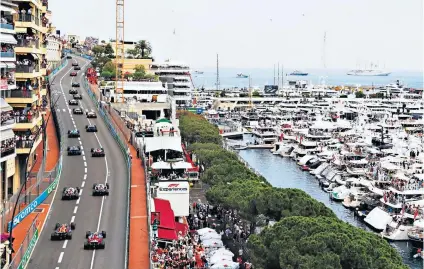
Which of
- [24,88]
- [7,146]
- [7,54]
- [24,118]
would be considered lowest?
[7,146]

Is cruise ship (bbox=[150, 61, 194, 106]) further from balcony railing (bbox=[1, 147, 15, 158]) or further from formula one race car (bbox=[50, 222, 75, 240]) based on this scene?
balcony railing (bbox=[1, 147, 15, 158])

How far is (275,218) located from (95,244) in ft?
49.3

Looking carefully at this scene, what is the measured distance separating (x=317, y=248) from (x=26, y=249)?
13.8 meters

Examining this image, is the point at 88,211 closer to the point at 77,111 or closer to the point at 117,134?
the point at 117,134

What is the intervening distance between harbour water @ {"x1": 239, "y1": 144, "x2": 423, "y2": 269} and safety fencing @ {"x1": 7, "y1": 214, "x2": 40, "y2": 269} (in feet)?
95.8

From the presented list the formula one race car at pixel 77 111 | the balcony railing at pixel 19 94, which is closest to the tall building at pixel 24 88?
the balcony railing at pixel 19 94

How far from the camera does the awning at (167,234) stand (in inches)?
1583

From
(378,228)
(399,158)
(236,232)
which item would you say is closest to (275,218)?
(236,232)

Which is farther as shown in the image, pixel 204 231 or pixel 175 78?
pixel 175 78

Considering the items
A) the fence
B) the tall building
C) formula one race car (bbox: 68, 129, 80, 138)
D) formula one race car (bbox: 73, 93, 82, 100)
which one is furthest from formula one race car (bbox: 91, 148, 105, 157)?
formula one race car (bbox: 73, 93, 82, 100)

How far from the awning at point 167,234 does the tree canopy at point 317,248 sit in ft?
19.2

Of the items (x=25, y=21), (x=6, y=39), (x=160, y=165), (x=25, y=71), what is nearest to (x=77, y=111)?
(x=160, y=165)

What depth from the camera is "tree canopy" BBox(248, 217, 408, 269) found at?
106ft

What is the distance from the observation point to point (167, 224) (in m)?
42.5
